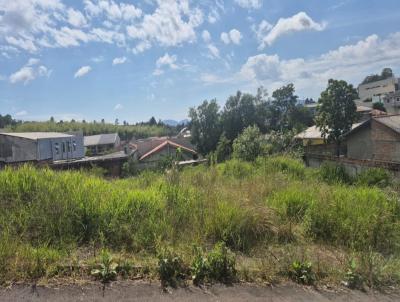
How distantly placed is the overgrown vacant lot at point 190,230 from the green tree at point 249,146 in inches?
480

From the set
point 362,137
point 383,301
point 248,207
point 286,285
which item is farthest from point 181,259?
point 362,137

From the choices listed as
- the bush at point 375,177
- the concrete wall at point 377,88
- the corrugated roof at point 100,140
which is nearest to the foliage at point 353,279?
the bush at point 375,177

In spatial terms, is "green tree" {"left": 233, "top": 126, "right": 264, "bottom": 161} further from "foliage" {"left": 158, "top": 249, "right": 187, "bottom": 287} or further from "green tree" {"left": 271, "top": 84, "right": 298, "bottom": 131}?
"green tree" {"left": 271, "top": 84, "right": 298, "bottom": 131}

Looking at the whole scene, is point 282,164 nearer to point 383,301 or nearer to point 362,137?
point 383,301

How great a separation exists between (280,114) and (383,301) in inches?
1937

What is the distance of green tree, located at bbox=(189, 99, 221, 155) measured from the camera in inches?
1750

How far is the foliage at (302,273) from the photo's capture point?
293cm

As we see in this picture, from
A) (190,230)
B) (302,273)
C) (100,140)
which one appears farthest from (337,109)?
(100,140)

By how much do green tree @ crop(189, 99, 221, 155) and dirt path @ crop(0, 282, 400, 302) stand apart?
41.4m

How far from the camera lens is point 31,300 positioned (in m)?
2.56

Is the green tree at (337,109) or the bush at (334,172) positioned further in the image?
the green tree at (337,109)

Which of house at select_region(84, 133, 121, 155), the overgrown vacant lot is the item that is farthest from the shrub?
house at select_region(84, 133, 121, 155)

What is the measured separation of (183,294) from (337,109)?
99.2 ft

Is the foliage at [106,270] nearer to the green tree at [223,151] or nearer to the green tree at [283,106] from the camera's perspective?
the green tree at [223,151]
